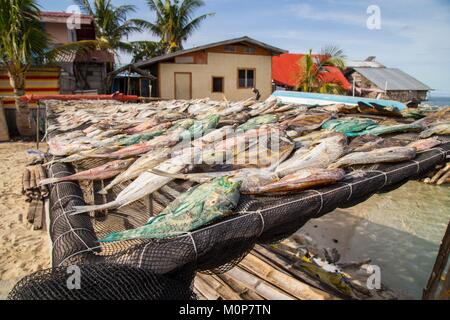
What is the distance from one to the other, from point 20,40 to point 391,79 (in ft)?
94.0

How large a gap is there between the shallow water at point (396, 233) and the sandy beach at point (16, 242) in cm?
621

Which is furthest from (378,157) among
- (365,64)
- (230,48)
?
(365,64)

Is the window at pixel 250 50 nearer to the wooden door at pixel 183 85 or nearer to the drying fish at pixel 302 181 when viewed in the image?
the wooden door at pixel 183 85

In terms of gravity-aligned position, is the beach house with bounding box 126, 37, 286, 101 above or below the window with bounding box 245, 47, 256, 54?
below

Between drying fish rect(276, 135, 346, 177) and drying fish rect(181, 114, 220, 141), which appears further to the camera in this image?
drying fish rect(181, 114, 220, 141)

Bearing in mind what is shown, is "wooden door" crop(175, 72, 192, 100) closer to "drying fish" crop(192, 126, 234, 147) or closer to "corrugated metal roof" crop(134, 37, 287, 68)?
"corrugated metal roof" crop(134, 37, 287, 68)

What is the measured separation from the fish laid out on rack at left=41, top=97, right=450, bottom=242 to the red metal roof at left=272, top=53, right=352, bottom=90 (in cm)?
2214

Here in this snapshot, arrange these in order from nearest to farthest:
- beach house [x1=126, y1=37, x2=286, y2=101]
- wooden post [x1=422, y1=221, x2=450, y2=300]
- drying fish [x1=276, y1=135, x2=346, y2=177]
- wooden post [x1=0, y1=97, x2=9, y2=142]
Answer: drying fish [x1=276, y1=135, x2=346, y2=177] → wooden post [x1=422, y1=221, x2=450, y2=300] → wooden post [x1=0, y1=97, x2=9, y2=142] → beach house [x1=126, y1=37, x2=286, y2=101]

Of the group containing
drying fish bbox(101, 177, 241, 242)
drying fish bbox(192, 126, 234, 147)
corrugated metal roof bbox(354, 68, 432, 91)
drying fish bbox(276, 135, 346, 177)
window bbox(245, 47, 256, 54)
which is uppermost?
window bbox(245, 47, 256, 54)

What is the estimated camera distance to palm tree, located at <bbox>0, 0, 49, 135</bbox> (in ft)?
48.7

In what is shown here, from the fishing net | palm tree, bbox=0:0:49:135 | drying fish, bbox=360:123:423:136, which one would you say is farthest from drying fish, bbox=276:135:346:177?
palm tree, bbox=0:0:49:135

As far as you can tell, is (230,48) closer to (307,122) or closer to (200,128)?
(307,122)

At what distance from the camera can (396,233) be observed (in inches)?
353
